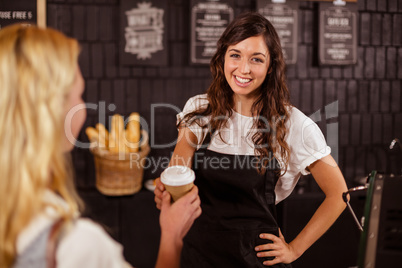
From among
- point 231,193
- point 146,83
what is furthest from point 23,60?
point 146,83

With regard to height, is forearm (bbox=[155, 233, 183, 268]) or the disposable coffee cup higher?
the disposable coffee cup

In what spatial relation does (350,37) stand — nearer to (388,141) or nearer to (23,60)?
(388,141)

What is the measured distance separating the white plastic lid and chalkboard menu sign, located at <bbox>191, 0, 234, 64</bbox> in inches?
90.2

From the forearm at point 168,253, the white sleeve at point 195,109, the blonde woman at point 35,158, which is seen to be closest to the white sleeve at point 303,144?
the white sleeve at point 195,109

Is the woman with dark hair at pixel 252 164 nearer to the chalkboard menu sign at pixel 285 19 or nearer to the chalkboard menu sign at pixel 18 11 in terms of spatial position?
the chalkboard menu sign at pixel 285 19

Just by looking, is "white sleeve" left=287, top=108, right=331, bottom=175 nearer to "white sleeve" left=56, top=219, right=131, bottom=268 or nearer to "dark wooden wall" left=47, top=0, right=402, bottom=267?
"white sleeve" left=56, top=219, right=131, bottom=268

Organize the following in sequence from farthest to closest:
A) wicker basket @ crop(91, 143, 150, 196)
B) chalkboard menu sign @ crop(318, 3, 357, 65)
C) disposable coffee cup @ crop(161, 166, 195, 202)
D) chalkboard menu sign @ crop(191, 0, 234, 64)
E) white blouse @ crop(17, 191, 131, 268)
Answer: chalkboard menu sign @ crop(318, 3, 357, 65)
chalkboard menu sign @ crop(191, 0, 234, 64)
wicker basket @ crop(91, 143, 150, 196)
disposable coffee cup @ crop(161, 166, 195, 202)
white blouse @ crop(17, 191, 131, 268)

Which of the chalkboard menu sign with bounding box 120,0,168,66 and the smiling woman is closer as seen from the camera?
the smiling woman

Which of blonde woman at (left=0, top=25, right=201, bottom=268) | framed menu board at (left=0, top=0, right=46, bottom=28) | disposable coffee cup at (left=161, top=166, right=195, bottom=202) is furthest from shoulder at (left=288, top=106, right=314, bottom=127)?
framed menu board at (left=0, top=0, right=46, bottom=28)

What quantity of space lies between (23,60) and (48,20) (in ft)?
9.49

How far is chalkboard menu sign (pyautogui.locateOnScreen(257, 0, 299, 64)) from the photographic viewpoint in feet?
11.8

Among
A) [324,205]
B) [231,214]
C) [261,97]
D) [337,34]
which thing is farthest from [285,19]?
[231,214]

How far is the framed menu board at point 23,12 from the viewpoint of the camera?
11.1 feet

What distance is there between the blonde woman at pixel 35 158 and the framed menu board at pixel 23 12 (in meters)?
2.80
